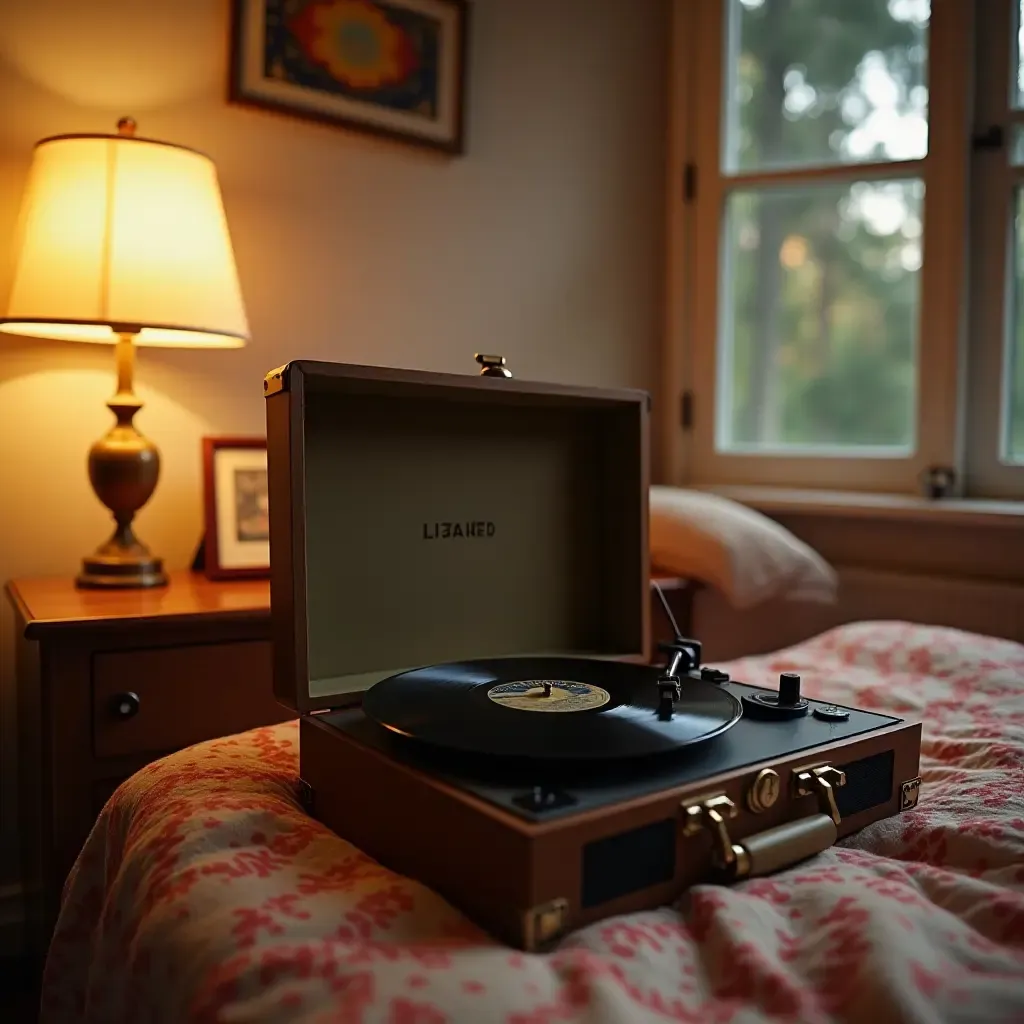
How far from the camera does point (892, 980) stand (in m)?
0.52

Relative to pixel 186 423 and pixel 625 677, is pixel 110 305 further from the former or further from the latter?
pixel 625 677

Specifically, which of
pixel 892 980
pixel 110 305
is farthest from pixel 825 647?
pixel 110 305

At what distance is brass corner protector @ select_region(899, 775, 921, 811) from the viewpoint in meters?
0.80

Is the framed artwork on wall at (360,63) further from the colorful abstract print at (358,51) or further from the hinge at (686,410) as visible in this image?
the hinge at (686,410)

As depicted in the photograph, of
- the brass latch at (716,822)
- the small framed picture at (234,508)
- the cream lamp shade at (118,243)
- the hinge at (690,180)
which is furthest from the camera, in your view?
the hinge at (690,180)

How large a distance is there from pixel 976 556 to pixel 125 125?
168cm

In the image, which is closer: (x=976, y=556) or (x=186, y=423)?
(x=186, y=423)

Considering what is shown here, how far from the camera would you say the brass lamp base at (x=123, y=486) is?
1460 mm

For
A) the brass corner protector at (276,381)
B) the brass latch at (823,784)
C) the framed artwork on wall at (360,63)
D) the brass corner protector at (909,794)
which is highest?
the framed artwork on wall at (360,63)

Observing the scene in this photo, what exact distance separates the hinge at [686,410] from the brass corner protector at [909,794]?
1.60m

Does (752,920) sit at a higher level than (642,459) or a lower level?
lower

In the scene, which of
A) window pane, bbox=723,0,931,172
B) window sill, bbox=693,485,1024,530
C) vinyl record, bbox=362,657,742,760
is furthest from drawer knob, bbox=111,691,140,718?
window pane, bbox=723,0,931,172

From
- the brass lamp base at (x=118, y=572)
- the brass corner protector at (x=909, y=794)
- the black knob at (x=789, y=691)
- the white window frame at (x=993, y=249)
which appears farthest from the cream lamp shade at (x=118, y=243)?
the white window frame at (x=993, y=249)

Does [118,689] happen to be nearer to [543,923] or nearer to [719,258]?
[543,923]
